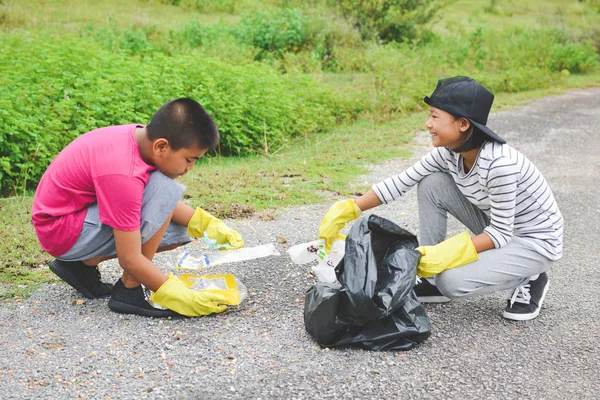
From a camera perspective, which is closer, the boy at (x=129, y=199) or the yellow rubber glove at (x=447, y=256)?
the boy at (x=129, y=199)

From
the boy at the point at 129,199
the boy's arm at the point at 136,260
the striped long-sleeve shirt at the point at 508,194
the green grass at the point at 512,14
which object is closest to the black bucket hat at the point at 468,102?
the striped long-sleeve shirt at the point at 508,194

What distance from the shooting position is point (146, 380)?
8.47ft

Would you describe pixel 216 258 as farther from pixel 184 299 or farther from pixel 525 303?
pixel 525 303

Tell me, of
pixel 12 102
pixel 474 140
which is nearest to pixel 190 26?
pixel 12 102

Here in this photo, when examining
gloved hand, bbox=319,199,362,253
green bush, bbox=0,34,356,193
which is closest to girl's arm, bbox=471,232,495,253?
gloved hand, bbox=319,199,362,253

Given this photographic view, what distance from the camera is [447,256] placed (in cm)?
303

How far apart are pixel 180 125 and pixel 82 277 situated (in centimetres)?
93

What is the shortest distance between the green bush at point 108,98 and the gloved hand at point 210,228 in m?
2.15

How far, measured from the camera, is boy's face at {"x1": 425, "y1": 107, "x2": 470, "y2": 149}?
3000 mm

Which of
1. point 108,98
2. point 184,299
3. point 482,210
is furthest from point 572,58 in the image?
point 184,299

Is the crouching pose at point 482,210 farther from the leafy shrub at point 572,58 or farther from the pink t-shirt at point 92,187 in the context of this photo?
the leafy shrub at point 572,58

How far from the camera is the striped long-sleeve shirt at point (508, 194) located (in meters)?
2.98

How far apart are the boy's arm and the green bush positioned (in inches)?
93.7

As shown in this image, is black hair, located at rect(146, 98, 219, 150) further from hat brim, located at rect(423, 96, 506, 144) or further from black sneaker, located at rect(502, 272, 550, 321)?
black sneaker, located at rect(502, 272, 550, 321)
